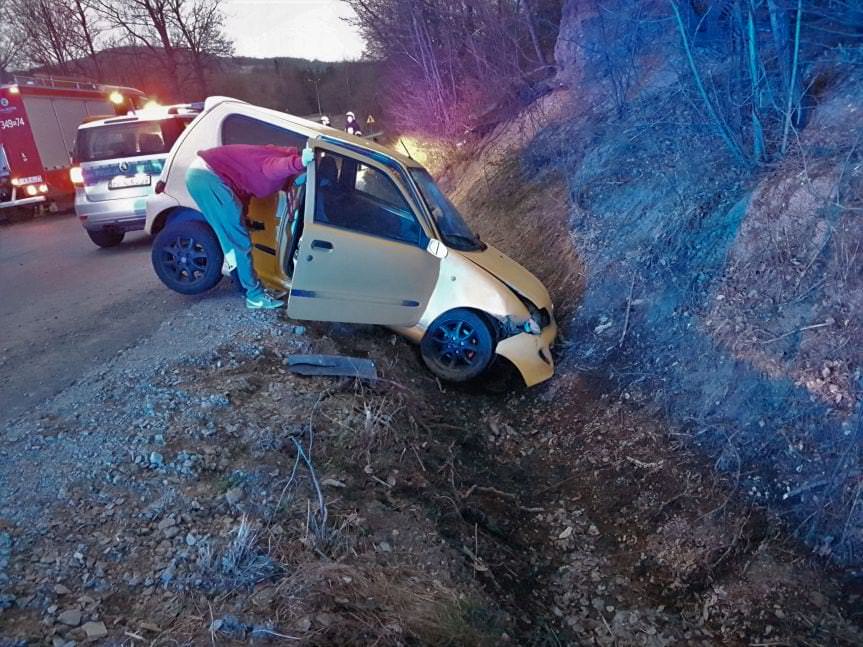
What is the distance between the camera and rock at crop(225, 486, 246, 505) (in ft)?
10.9

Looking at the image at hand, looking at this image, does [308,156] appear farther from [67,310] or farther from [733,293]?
[67,310]

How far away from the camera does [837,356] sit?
402 cm

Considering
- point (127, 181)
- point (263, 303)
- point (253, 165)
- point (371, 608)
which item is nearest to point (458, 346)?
point (263, 303)

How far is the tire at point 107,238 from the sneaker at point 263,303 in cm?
574

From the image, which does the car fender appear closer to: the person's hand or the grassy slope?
the grassy slope

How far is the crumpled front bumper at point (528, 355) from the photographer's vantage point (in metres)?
5.38

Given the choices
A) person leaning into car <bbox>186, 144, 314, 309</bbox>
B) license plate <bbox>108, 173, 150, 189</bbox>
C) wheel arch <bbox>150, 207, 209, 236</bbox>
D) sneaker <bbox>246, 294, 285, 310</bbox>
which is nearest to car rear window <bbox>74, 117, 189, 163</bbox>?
license plate <bbox>108, 173, 150, 189</bbox>

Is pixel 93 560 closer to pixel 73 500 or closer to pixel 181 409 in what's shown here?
pixel 73 500

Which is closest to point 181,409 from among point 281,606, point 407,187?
point 281,606

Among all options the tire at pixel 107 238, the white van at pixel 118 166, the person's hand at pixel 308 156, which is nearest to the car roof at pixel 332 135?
the person's hand at pixel 308 156

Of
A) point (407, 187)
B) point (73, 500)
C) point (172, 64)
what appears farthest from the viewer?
point (172, 64)

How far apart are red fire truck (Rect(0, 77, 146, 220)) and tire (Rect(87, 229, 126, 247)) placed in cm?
597

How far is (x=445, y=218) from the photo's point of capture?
5.67 metres

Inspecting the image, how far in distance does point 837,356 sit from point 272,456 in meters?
Answer: 3.64
